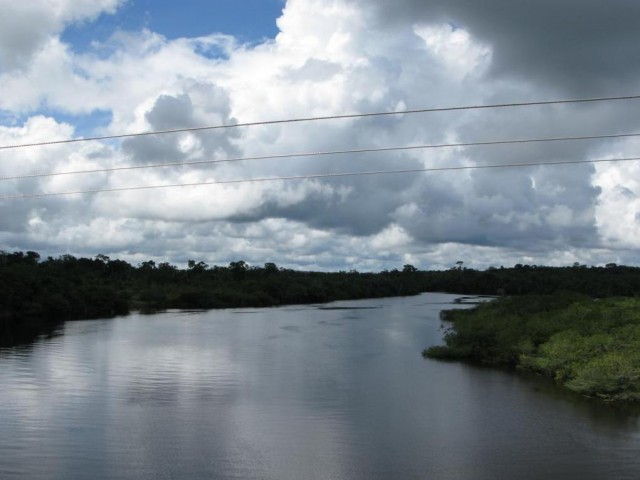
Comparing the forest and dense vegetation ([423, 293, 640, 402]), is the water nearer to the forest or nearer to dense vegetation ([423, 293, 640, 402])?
dense vegetation ([423, 293, 640, 402])

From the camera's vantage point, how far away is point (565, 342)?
32375 millimetres

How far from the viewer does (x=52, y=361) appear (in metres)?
38.6

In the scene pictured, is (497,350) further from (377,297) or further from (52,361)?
(377,297)

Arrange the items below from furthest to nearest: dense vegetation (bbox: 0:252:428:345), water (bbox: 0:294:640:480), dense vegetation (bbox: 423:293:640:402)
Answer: dense vegetation (bbox: 0:252:428:345), dense vegetation (bbox: 423:293:640:402), water (bbox: 0:294:640:480)

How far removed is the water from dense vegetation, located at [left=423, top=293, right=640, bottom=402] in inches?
51.5

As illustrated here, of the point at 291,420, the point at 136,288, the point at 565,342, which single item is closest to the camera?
the point at 291,420

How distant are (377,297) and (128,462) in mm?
123461

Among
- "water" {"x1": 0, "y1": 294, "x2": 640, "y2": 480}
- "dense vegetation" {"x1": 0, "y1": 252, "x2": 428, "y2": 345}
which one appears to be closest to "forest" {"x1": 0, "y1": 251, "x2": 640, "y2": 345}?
"dense vegetation" {"x1": 0, "y1": 252, "x2": 428, "y2": 345}

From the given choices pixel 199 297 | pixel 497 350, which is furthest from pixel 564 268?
pixel 497 350

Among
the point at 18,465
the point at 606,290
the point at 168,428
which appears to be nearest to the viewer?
the point at 18,465

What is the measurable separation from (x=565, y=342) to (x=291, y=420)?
16212 mm

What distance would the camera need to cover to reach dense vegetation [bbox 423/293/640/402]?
26.9 metres

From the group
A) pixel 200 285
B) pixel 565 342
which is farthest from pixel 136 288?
pixel 565 342

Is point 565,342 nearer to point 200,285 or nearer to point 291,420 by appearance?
point 291,420
